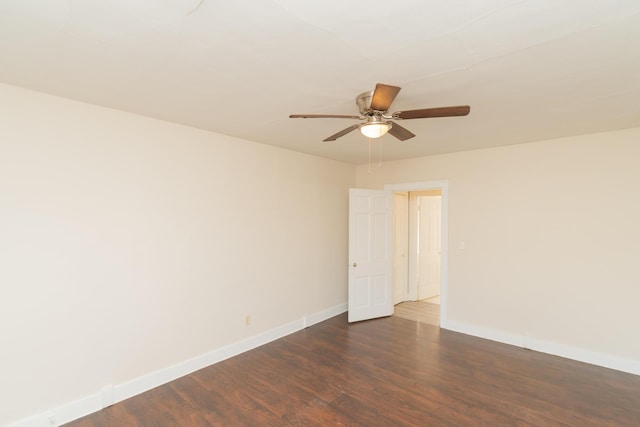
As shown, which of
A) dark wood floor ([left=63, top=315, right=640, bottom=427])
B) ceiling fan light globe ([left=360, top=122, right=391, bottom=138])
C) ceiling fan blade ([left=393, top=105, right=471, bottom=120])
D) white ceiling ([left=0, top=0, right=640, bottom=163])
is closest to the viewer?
white ceiling ([left=0, top=0, right=640, bottom=163])

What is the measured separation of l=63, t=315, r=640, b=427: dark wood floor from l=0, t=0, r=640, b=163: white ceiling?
2570 millimetres

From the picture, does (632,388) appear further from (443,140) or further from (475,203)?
(443,140)

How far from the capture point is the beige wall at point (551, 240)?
3.28 metres

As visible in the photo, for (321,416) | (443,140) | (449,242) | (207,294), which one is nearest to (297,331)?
(207,294)

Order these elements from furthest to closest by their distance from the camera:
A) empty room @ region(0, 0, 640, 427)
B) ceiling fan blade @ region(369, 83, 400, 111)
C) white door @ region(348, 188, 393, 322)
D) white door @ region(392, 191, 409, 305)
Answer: white door @ region(392, 191, 409, 305) → white door @ region(348, 188, 393, 322) → ceiling fan blade @ region(369, 83, 400, 111) → empty room @ region(0, 0, 640, 427)

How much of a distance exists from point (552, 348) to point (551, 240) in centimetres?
130

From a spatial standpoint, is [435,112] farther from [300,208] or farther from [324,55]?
[300,208]

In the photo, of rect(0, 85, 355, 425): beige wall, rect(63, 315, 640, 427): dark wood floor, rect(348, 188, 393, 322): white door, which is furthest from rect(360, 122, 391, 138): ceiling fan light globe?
rect(348, 188, 393, 322): white door

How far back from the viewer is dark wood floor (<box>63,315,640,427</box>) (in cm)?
247

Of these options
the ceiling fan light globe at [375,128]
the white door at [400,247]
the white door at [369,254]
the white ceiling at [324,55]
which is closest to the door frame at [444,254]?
the white door at [369,254]

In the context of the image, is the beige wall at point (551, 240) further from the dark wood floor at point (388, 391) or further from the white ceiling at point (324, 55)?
the white ceiling at point (324, 55)

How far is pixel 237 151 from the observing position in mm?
3682

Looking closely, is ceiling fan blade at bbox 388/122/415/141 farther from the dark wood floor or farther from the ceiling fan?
the dark wood floor

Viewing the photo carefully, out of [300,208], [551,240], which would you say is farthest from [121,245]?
[551,240]
